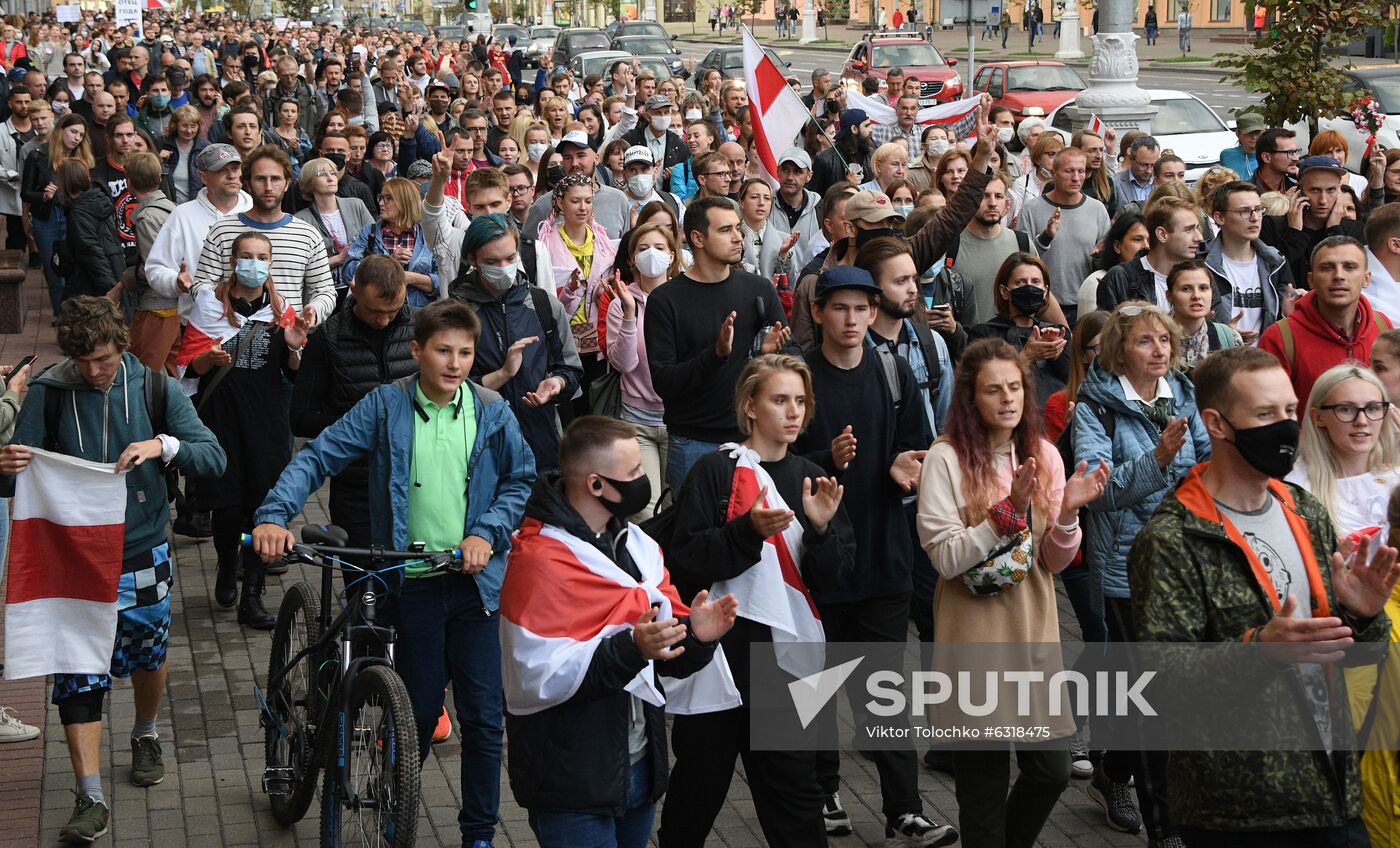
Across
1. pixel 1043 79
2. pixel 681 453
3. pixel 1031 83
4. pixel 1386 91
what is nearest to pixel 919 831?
pixel 681 453

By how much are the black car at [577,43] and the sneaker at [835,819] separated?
Result: 120 ft

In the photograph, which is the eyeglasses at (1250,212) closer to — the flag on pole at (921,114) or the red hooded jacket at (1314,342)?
the red hooded jacket at (1314,342)

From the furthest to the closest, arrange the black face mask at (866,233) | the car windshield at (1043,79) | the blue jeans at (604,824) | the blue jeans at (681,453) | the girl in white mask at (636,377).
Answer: the car windshield at (1043,79)
the girl in white mask at (636,377)
the black face mask at (866,233)
the blue jeans at (681,453)
the blue jeans at (604,824)

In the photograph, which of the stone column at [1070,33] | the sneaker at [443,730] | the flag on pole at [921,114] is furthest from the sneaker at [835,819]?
the stone column at [1070,33]

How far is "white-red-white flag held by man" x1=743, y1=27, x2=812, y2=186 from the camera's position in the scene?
11.9 metres

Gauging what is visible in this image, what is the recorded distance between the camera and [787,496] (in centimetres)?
569

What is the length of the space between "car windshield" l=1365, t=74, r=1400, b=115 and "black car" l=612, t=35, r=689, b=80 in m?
19.6

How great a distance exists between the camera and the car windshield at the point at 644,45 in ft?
138

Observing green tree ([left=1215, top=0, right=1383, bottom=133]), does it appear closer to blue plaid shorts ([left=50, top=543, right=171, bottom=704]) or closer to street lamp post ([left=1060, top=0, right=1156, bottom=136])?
street lamp post ([left=1060, top=0, right=1156, bottom=136])

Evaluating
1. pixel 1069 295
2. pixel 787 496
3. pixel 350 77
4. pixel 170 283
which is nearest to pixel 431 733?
pixel 787 496

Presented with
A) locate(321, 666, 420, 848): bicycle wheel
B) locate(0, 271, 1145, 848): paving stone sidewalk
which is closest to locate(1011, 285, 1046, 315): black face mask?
locate(0, 271, 1145, 848): paving stone sidewalk

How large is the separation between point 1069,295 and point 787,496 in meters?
5.22

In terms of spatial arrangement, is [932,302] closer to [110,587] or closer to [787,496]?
[787,496]

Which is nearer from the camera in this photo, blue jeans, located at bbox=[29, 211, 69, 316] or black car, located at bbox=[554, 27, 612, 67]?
blue jeans, located at bbox=[29, 211, 69, 316]
